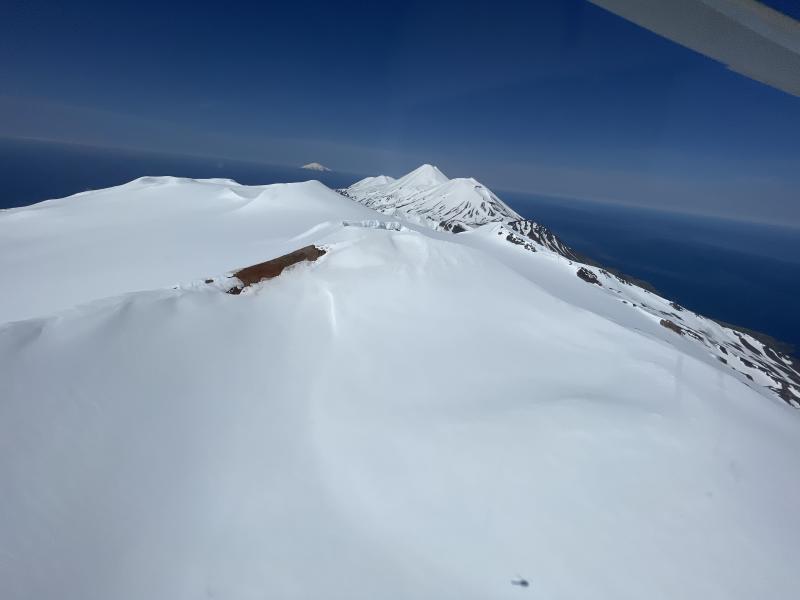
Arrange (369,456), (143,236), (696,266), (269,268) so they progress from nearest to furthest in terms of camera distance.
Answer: (369,456), (269,268), (143,236), (696,266)

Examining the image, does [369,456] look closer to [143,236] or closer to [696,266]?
[143,236]

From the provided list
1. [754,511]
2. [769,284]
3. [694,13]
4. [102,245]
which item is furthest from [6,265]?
[769,284]

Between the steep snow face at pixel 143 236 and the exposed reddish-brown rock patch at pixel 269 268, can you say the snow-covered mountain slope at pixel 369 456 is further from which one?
the steep snow face at pixel 143 236

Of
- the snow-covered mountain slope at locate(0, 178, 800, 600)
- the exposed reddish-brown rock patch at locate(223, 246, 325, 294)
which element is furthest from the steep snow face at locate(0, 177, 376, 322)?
the snow-covered mountain slope at locate(0, 178, 800, 600)

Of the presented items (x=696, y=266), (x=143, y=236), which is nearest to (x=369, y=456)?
(x=143, y=236)

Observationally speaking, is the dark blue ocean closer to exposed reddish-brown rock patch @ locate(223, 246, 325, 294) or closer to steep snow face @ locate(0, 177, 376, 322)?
steep snow face @ locate(0, 177, 376, 322)
